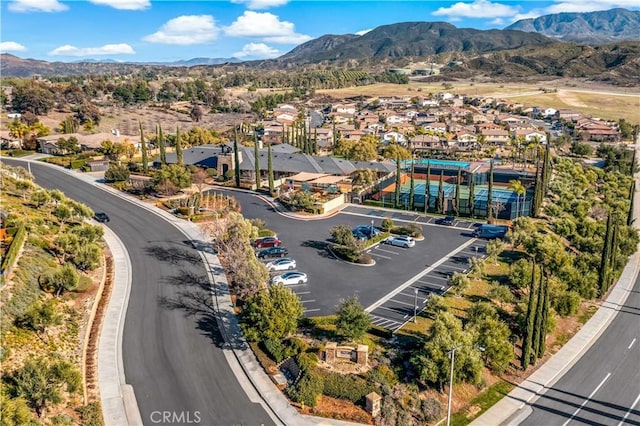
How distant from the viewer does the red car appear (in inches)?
2071

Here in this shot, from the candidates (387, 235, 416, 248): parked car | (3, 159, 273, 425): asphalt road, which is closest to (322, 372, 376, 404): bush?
(3, 159, 273, 425): asphalt road

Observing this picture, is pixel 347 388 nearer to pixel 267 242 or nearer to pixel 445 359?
pixel 445 359

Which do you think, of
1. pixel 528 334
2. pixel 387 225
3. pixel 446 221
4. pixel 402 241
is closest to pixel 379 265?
pixel 402 241

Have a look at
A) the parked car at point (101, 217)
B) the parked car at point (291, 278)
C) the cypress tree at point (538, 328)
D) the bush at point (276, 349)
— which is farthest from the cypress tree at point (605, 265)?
the parked car at point (101, 217)

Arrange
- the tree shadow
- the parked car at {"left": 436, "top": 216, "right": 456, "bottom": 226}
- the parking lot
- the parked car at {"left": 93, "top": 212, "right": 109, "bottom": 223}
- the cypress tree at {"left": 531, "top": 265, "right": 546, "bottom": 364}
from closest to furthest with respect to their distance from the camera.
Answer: the cypress tree at {"left": 531, "top": 265, "right": 546, "bottom": 364} < the parking lot < the tree shadow < the parked car at {"left": 93, "top": 212, "right": 109, "bottom": 223} < the parked car at {"left": 436, "top": 216, "right": 456, "bottom": 226}

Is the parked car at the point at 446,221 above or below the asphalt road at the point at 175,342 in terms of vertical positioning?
above

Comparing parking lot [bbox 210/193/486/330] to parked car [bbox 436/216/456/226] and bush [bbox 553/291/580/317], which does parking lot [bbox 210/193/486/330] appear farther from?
bush [bbox 553/291/580/317]

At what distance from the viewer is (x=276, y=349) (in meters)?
32.5

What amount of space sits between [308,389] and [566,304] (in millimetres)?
26281

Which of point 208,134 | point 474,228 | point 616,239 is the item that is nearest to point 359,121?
point 208,134

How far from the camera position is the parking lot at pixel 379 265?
40.7 m

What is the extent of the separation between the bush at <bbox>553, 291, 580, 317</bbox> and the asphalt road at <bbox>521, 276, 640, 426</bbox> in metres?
3.10

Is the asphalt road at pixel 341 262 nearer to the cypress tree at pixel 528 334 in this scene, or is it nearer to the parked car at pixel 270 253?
the parked car at pixel 270 253

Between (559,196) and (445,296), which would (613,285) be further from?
(559,196)
